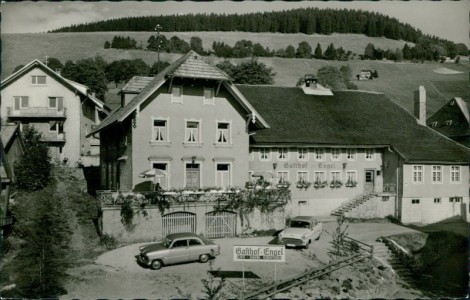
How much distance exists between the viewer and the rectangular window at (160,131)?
32281 millimetres

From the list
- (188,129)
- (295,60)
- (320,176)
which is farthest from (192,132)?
(295,60)

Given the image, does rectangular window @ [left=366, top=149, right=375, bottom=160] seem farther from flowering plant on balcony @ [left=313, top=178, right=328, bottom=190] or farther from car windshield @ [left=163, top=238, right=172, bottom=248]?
car windshield @ [left=163, top=238, right=172, bottom=248]

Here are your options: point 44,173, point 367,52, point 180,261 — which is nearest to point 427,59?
point 367,52

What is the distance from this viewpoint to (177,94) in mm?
32656

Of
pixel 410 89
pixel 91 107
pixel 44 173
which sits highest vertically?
pixel 410 89

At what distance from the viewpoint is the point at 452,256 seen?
31953 millimetres

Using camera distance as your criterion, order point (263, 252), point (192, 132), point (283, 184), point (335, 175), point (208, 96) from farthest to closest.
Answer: point (335, 175) → point (283, 184) → point (208, 96) → point (192, 132) → point (263, 252)

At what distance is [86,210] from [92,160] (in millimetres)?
21194

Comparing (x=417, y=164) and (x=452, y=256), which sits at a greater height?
(x=417, y=164)

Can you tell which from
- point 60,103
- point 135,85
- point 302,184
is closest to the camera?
point 135,85

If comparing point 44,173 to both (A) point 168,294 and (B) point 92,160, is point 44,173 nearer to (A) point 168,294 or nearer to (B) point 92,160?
(B) point 92,160

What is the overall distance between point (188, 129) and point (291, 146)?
9340 mm

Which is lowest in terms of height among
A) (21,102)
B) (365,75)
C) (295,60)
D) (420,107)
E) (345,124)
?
(345,124)

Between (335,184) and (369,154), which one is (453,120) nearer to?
(369,154)
